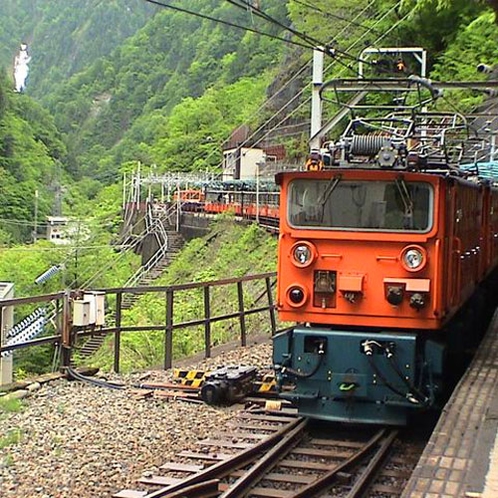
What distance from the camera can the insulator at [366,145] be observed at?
27.9 feet

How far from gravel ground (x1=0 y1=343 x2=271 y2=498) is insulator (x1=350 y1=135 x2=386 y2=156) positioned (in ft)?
10.4

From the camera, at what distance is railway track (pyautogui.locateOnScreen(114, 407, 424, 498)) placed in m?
6.47

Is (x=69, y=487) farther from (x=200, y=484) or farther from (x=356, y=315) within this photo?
(x=356, y=315)

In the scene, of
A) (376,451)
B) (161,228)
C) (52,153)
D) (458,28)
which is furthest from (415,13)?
(52,153)

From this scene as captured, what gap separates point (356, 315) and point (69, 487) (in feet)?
10.5

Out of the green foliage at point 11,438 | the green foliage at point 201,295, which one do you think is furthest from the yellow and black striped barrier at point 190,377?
the green foliage at point 201,295

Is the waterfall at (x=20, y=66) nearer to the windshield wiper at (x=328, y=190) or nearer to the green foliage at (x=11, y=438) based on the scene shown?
the windshield wiper at (x=328, y=190)

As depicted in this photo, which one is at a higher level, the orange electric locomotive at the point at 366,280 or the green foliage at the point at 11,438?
the orange electric locomotive at the point at 366,280

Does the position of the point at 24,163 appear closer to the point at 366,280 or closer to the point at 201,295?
the point at 201,295

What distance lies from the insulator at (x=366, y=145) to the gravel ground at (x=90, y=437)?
10.4ft

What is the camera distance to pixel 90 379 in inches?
408

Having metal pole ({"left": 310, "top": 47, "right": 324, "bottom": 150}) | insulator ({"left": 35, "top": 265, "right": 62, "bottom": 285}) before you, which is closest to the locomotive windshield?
metal pole ({"left": 310, "top": 47, "right": 324, "bottom": 150})

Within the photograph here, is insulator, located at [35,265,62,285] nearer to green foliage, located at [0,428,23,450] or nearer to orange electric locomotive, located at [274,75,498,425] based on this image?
green foliage, located at [0,428,23,450]

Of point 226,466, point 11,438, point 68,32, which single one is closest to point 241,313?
point 11,438
